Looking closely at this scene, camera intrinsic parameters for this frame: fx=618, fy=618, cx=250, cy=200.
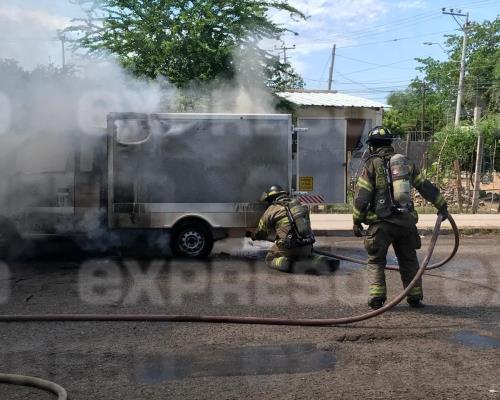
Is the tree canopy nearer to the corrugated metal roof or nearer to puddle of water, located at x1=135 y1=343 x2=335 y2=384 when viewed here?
the corrugated metal roof

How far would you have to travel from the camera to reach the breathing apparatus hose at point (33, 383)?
11.9 feet

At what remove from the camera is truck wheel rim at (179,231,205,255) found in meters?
8.87

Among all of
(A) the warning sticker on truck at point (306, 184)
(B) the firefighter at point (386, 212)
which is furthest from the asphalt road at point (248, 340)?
(A) the warning sticker on truck at point (306, 184)

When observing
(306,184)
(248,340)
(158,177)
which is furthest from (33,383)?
(306,184)

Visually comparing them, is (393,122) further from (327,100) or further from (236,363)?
(236,363)

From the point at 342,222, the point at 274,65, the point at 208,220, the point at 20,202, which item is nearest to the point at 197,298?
the point at 208,220

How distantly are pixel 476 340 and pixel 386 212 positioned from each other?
4.88ft

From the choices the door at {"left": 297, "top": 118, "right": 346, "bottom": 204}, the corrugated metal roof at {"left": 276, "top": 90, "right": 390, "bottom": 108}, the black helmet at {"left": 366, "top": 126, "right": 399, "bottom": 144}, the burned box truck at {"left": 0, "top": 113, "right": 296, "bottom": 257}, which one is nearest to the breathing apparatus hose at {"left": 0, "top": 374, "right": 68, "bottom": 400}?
the black helmet at {"left": 366, "top": 126, "right": 399, "bottom": 144}

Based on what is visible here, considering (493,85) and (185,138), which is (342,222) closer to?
(185,138)

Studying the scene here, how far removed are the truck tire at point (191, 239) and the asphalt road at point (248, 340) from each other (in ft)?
3.12

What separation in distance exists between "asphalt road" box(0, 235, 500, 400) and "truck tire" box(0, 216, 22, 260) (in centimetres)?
69

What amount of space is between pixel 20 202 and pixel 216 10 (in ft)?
23.5

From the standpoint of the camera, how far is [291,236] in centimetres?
781

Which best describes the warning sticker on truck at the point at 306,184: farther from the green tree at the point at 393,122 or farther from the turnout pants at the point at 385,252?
the green tree at the point at 393,122
